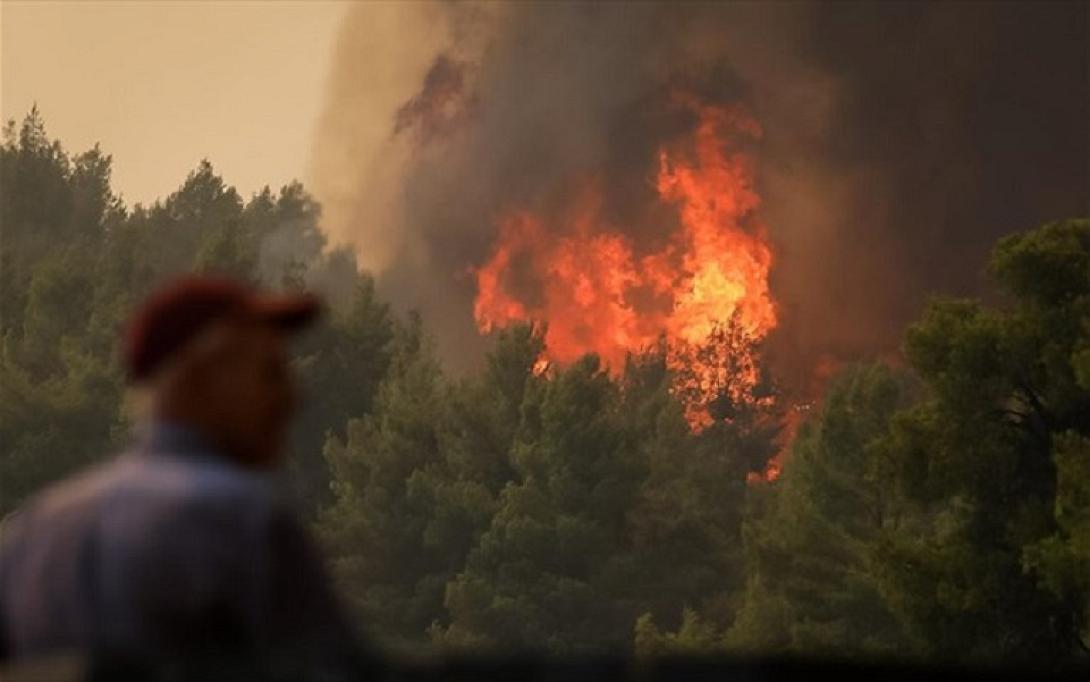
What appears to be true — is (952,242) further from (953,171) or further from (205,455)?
(205,455)

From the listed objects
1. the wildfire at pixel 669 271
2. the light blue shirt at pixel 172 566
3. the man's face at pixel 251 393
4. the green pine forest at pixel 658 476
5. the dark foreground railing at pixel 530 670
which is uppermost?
the wildfire at pixel 669 271

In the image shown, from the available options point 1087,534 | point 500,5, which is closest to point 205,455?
point 1087,534

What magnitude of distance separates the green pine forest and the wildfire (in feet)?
5.99

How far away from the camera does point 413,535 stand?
2685 inches

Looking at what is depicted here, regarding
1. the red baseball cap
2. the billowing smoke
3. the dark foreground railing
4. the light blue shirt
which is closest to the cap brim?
the red baseball cap

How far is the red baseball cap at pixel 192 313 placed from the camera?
3.27 metres

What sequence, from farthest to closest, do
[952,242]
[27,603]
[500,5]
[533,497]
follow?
[500,5] < [952,242] < [533,497] < [27,603]

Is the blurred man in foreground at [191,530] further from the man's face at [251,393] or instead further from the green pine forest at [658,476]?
the green pine forest at [658,476]

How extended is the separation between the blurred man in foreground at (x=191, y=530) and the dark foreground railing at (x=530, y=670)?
0.03 metres

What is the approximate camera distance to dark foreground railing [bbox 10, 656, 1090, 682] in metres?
2.63

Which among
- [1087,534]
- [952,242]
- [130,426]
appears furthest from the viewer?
[952,242]

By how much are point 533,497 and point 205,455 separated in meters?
60.0

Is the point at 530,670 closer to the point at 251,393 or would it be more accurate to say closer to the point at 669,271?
the point at 251,393

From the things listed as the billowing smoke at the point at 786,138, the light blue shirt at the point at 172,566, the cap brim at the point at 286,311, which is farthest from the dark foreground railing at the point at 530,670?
the billowing smoke at the point at 786,138
